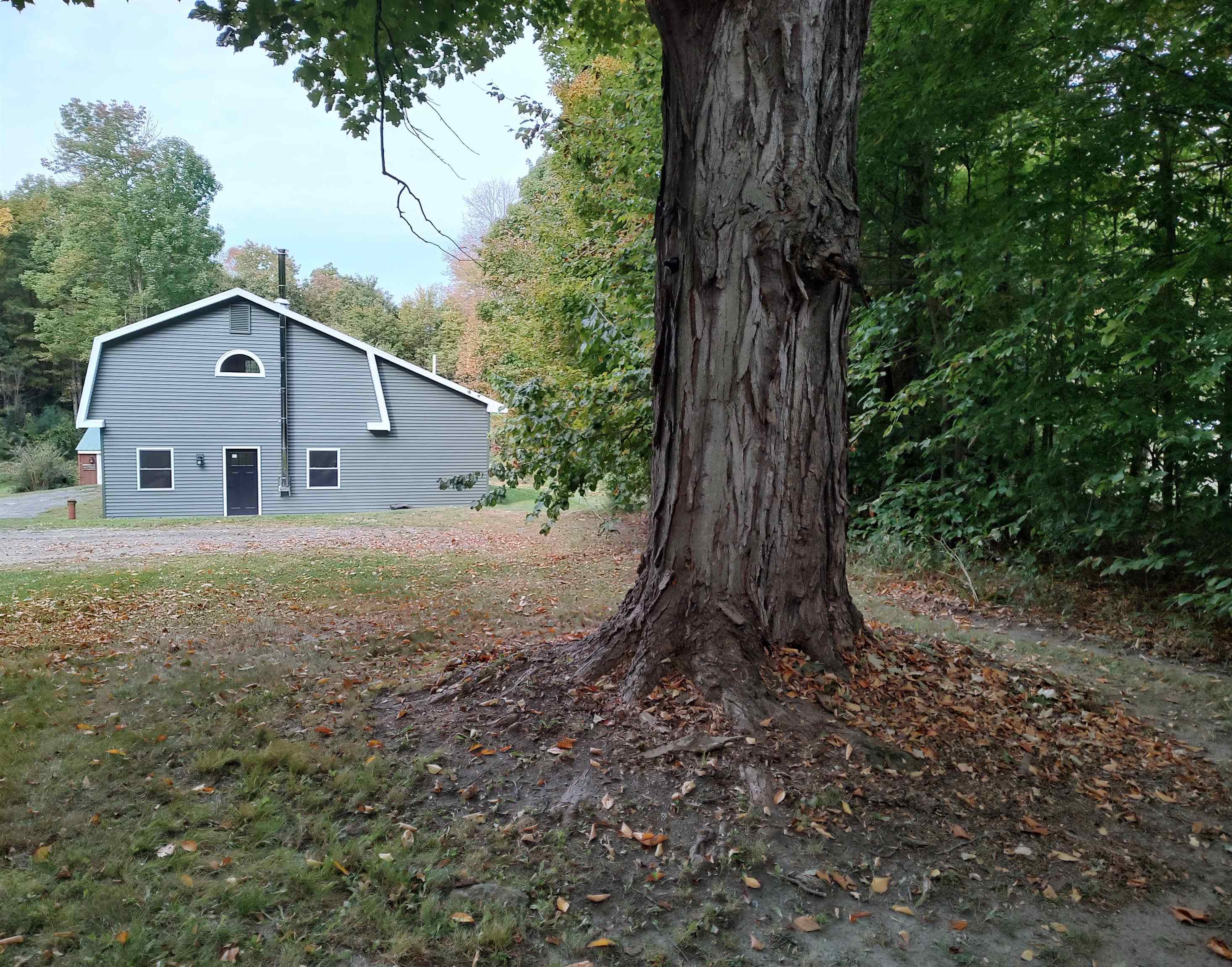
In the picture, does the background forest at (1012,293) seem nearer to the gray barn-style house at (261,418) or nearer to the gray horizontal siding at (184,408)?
the gray barn-style house at (261,418)

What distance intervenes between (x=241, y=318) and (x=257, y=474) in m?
4.28

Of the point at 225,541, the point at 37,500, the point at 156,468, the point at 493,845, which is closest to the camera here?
the point at 493,845

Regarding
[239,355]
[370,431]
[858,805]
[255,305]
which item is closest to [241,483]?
[239,355]

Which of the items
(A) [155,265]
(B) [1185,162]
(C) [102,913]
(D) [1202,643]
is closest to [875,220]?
(B) [1185,162]

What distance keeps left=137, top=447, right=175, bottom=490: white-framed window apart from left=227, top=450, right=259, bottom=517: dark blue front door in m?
1.38

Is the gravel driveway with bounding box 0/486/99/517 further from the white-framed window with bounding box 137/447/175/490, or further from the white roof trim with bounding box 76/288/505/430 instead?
the white roof trim with bounding box 76/288/505/430

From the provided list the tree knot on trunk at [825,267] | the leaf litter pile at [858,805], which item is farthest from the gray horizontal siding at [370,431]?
the tree knot on trunk at [825,267]

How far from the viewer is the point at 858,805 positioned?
124 inches

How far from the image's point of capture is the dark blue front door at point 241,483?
2183 centimetres

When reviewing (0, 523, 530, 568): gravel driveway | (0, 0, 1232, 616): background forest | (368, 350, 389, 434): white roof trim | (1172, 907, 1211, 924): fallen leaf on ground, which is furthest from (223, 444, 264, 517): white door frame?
(1172, 907, 1211, 924): fallen leaf on ground

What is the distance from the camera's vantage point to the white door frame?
21.7m

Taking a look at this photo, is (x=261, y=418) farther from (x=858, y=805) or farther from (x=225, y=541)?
(x=858, y=805)

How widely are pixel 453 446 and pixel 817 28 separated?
2083 cm

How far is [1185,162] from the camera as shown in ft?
23.1
